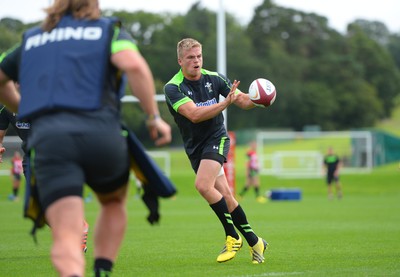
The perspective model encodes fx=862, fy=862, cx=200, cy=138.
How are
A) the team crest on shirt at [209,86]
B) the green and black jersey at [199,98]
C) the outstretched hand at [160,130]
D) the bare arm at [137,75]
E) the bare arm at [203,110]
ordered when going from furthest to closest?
the team crest on shirt at [209,86] → the green and black jersey at [199,98] → the bare arm at [203,110] → the outstretched hand at [160,130] → the bare arm at [137,75]

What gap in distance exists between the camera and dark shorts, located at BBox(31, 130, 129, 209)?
4996 mm

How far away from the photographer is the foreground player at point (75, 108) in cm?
500

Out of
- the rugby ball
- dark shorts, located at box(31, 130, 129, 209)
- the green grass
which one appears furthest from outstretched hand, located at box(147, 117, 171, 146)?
the rugby ball

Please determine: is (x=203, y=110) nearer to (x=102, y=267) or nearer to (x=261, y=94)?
(x=261, y=94)

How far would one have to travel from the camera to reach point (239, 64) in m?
92.0

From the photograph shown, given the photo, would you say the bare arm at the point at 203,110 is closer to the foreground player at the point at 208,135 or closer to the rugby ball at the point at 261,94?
the foreground player at the point at 208,135

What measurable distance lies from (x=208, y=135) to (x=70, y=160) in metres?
4.38

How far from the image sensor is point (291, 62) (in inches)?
3893

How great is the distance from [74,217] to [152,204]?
728 mm

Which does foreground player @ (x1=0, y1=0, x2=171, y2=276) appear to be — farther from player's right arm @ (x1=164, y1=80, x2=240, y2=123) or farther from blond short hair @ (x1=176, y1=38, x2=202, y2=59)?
blond short hair @ (x1=176, y1=38, x2=202, y2=59)

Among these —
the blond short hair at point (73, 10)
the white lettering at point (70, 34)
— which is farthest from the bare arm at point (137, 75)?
the blond short hair at point (73, 10)

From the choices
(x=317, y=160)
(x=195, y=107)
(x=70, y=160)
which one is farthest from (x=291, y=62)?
(x=70, y=160)

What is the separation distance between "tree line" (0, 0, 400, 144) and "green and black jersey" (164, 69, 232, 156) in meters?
66.0

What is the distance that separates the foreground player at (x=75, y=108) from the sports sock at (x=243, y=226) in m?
3.81
